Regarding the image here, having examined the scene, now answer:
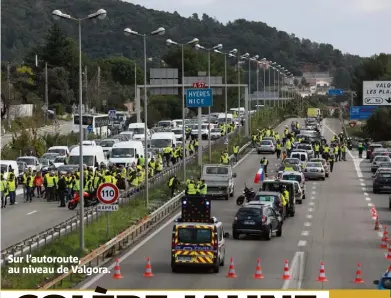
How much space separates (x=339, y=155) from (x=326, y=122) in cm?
8039

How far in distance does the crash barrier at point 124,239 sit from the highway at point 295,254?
47 cm

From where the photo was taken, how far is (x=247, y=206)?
40906 millimetres

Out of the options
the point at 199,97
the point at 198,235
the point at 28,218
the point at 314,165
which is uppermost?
the point at 199,97

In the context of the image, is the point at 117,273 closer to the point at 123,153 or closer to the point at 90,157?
the point at 90,157

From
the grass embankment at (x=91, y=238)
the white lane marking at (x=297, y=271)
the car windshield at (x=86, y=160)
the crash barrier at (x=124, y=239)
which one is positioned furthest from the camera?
the car windshield at (x=86, y=160)

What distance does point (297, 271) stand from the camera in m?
32.8

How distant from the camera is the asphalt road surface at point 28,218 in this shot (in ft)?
132

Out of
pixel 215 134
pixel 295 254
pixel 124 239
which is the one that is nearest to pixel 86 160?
pixel 124 239

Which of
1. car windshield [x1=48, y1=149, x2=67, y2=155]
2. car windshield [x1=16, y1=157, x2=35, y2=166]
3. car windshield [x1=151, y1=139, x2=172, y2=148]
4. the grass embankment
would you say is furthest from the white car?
car windshield [x1=16, y1=157, x2=35, y2=166]

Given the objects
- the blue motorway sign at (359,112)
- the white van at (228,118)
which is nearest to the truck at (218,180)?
the blue motorway sign at (359,112)

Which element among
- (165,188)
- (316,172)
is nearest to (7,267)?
(165,188)

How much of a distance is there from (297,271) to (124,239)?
8.50m

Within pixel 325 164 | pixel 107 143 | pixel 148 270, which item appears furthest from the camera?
pixel 107 143

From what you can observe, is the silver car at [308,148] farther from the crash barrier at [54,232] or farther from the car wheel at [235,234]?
the car wheel at [235,234]
